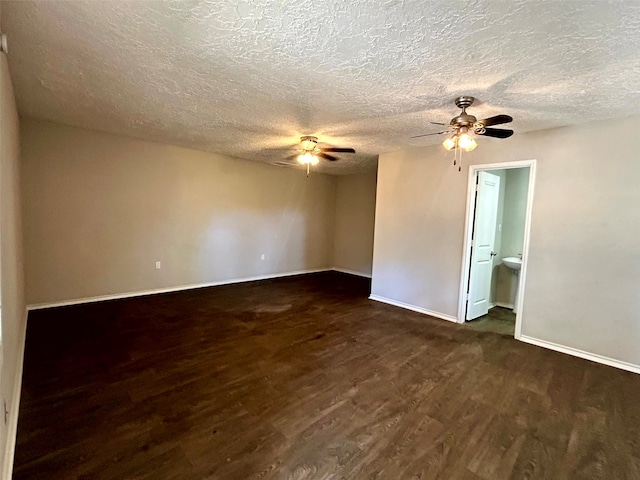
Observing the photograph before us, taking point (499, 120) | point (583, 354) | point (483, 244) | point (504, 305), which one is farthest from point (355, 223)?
point (499, 120)

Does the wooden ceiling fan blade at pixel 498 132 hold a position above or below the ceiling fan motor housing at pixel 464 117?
below

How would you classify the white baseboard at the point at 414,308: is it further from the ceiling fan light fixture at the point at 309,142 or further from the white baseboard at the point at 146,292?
the ceiling fan light fixture at the point at 309,142

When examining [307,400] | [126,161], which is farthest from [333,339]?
[126,161]

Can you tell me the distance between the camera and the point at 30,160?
3824 millimetres

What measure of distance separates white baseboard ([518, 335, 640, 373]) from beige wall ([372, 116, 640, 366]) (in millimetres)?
38

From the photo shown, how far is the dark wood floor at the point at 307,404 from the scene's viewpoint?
173 cm

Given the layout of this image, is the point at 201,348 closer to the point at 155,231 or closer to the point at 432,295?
the point at 155,231

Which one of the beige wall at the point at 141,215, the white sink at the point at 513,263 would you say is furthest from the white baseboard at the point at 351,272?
the white sink at the point at 513,263

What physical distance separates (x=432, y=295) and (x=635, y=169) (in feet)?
8.40

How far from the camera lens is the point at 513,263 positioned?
14.6 feet

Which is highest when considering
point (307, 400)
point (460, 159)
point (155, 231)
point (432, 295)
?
point (460, 159)

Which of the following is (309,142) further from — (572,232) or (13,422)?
(13,422)

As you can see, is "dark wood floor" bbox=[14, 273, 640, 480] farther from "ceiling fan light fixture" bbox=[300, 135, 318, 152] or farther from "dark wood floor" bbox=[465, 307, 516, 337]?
"ceiling fan light fixture" bbox=[300, 135, 318, 152]

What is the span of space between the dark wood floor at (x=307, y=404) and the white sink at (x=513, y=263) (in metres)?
1.27
